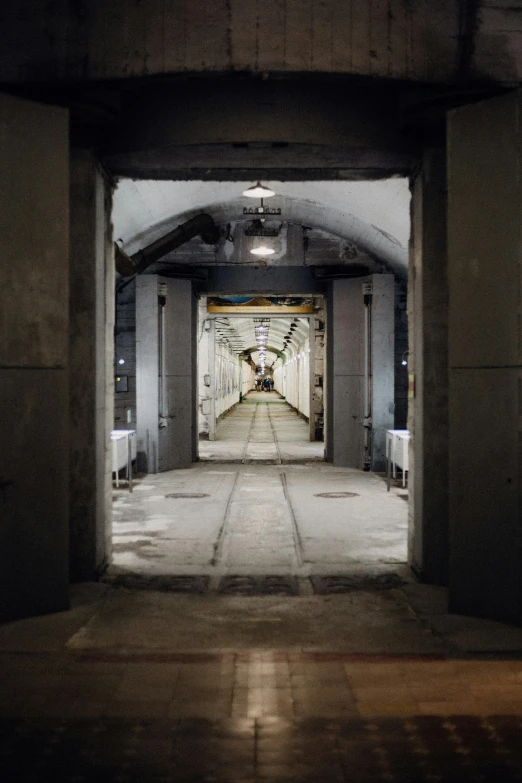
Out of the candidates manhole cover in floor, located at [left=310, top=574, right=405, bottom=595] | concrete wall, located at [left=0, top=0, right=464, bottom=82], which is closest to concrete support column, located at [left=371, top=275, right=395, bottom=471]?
manhole cover in floor, located at [left=310, top=574, right=405, bottom=595]

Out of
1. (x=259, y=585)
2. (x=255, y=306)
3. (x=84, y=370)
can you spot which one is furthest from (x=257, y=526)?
(x=255, y=306)

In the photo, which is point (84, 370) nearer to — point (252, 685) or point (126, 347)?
point (252, 685)

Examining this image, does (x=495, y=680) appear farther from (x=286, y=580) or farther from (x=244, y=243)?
(x=244, y=243)

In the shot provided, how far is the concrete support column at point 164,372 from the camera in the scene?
45.7 ft

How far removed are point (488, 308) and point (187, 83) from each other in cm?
326

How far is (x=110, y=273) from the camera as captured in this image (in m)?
7.14

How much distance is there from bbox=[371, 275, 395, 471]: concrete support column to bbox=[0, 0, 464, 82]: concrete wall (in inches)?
345

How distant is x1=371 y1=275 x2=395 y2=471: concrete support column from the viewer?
46.4 feet

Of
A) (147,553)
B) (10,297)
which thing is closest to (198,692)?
(10,297)

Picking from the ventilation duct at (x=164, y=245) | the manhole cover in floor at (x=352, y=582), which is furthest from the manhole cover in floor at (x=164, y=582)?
the ventilation duct at (x=164, y=245)

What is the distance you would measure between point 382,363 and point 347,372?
80 centimetres

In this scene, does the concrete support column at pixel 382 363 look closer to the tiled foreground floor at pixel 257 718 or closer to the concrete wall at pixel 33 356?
the concrete wall at pixel 33 356

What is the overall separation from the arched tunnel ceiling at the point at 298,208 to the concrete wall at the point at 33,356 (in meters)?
4.24

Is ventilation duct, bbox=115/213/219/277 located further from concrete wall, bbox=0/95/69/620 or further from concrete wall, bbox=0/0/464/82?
concrete wall, bbox=0/95/69/620
